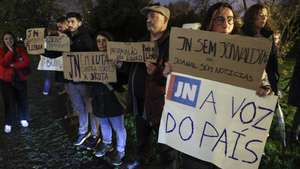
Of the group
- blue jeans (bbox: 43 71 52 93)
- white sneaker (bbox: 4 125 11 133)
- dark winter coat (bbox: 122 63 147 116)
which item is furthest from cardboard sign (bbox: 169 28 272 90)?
blue jeans (bbox: 43 71 52 93)

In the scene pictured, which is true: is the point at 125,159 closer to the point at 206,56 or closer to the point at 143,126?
the point at 143,126

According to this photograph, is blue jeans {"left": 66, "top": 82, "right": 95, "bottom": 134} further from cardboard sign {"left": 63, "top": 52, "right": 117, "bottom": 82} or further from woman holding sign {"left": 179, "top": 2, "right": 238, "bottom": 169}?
woman holding sign {"left": 179, "top": 2, "right": 238, "bottom": 169}

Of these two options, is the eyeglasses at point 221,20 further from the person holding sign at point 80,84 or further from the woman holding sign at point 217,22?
the person holding sign at point 80,84

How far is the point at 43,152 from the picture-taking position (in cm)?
542

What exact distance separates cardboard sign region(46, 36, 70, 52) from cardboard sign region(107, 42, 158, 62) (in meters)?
0.96

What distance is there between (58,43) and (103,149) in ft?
5.06

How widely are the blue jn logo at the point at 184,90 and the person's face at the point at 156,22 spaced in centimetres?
62

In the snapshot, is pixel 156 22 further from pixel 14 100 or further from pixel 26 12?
pixel 26 12

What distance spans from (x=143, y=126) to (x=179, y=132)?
0.96 m

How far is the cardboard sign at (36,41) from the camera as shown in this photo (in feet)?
19.0

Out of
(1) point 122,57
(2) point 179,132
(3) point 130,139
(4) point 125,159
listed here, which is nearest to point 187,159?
(2) point 179,132

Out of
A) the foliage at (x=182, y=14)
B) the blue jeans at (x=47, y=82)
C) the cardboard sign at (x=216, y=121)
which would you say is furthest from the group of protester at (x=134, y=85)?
the foliage at (x=182, y=14)

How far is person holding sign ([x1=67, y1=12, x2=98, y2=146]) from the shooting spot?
516cm

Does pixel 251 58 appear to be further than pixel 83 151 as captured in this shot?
No
